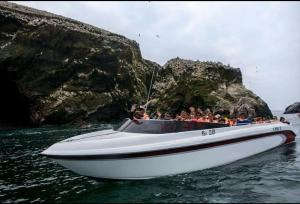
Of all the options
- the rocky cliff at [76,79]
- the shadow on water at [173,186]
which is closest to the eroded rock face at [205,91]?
the rocky cliff at [76,79]

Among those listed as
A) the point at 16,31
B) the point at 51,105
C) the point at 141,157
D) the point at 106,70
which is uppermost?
the point at 16,31

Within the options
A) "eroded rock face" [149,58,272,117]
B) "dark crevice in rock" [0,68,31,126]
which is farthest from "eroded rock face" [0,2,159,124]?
"eroded rock face" [149,58,272,117]

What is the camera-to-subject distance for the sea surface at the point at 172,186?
10.5 m

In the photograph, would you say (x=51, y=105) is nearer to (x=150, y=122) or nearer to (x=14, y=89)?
(x=14, y=89)

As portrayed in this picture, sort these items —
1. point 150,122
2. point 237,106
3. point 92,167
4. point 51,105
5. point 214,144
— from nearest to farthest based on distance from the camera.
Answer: point 92,167 < point 150,122 < point 214,144 < point 237,106 < point 51,105

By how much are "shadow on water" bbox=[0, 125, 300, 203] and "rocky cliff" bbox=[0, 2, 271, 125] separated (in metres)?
27.6

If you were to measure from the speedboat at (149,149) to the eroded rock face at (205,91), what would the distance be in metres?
26.4

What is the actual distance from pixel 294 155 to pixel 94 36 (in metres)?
39.3

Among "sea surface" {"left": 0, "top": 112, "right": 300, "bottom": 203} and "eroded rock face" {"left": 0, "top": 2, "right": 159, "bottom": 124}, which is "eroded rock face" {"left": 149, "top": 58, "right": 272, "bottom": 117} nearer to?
"eroded rock face" {"left": 0, "top": 2, "right": 159, "bottom": 124}

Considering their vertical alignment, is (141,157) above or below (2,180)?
above

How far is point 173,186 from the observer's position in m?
11.5

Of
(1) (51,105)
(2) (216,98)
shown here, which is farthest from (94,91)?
(2) (216,98)

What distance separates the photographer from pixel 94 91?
163 feet

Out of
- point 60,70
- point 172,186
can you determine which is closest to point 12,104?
point 60,70
